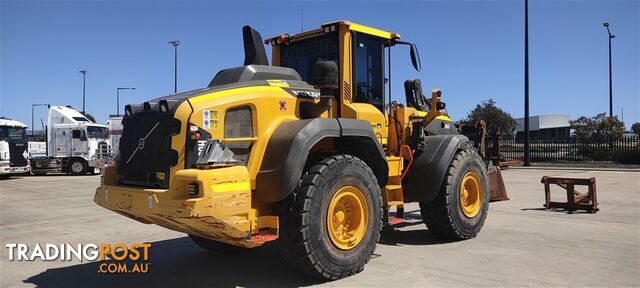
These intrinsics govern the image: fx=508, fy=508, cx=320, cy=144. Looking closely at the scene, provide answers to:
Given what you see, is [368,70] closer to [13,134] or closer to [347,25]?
[347,25]

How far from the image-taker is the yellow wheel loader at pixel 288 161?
4715mm

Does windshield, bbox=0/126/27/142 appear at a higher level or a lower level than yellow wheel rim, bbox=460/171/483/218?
higher

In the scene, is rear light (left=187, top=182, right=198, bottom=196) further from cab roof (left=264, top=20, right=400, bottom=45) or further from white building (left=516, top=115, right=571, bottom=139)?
white building (left=516, top=115, right=571, bottom=139)

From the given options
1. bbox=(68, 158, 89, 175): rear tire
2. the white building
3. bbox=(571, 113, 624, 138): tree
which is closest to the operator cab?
bbox=(68, 158, 89, 175): rear tire

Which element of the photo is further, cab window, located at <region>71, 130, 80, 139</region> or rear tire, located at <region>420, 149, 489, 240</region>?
cab window, located at <region>71, 130, 80, 139</region>

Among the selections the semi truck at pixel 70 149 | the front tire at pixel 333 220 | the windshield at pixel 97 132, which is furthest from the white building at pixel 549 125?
the front tire at pixel 333 220

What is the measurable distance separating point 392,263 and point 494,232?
2.67 meters

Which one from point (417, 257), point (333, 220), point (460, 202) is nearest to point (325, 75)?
point (333, 220)

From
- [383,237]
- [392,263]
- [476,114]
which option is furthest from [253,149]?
[476,114]

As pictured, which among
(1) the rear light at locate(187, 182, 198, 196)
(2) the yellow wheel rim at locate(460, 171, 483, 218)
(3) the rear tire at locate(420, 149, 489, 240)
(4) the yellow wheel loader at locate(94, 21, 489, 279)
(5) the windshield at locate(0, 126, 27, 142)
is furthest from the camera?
(5) the windshield at locate(0, 126, 27, 142)

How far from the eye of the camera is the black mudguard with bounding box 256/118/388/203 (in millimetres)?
4867

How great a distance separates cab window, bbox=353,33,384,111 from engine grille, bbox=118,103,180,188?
2.51m

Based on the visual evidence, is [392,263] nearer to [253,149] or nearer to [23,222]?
[253,149]

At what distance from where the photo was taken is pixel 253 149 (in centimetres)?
513
